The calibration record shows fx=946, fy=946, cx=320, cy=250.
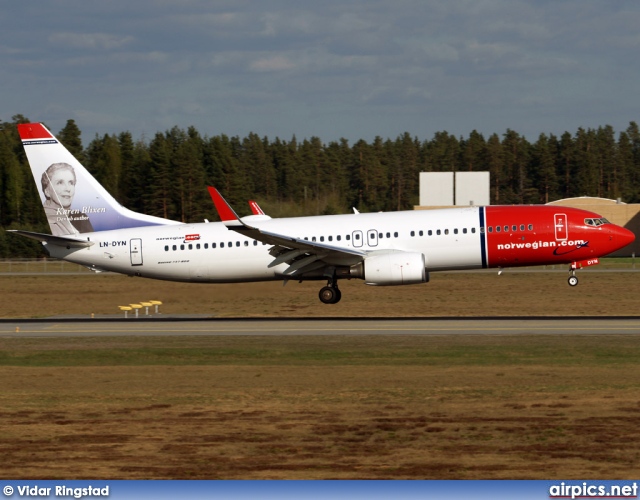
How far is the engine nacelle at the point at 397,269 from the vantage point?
38469mm

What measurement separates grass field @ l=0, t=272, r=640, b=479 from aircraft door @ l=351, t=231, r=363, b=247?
802cm

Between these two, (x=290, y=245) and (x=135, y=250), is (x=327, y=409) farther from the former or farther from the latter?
(x=135, y=250)

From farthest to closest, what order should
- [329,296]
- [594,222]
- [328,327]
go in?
[329,296], [594,222], [328,327]

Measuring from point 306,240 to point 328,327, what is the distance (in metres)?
5.61

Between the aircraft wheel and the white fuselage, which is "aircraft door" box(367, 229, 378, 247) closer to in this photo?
the white fuselage

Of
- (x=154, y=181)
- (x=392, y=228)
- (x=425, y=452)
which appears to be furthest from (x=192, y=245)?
(x=154, y=181)

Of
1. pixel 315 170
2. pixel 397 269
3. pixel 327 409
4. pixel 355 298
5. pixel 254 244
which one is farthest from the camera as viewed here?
pixel 315 170

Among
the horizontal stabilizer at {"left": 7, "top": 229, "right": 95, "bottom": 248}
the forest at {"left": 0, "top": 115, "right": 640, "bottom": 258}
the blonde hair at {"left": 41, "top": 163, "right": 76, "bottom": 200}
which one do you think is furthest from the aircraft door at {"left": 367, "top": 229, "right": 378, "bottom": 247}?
the forest at {"left": 0, "top": 115, "right": 640, "bottom": 258}

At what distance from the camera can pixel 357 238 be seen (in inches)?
1592

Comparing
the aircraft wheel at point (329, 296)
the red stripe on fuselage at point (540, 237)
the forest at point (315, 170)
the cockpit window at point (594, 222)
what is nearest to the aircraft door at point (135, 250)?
the aircraft wheel at point (329, 296)

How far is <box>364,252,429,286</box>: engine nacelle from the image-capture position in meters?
38.5

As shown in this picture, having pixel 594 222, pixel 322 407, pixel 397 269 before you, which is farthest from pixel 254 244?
pixel 322 407

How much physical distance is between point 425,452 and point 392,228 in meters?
22.9

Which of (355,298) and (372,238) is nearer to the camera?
(372,238)
